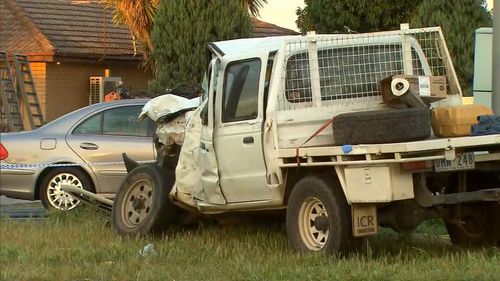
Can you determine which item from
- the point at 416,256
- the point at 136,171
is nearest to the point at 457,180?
the point at 416,256

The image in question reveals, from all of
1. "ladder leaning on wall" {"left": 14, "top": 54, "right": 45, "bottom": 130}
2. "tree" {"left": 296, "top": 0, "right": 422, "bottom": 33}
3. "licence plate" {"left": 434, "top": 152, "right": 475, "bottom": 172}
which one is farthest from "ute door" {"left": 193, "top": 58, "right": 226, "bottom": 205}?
"ladder leaning on wall" {"left": 14, "top": 54, "right": 45, "bottom": 130}

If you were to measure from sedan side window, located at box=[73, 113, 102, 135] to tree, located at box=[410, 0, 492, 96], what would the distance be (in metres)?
5.50

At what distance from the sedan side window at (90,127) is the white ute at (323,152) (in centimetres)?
247

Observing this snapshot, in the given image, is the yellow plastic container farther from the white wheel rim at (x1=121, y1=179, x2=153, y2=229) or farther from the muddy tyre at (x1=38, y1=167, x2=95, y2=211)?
the muddy tyre at (x1=38, y1=167, x2=95, y2=211)

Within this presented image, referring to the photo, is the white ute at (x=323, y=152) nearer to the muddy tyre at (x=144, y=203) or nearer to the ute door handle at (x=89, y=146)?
the muddy tyre at (x=144, y=203)

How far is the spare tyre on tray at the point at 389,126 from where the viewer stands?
764cm

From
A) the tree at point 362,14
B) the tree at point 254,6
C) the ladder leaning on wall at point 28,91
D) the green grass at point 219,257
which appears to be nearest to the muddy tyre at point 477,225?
the green grass at point 219,257

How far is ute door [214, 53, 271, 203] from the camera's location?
343 inches

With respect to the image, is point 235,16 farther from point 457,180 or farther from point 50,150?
point 457,180

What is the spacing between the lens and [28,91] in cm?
2181

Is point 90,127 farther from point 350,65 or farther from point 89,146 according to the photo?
point 350,65

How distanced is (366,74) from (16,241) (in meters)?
4.05

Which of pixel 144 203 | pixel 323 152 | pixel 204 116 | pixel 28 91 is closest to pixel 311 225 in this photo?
pixel 323 152

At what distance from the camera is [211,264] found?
8.15 meters
